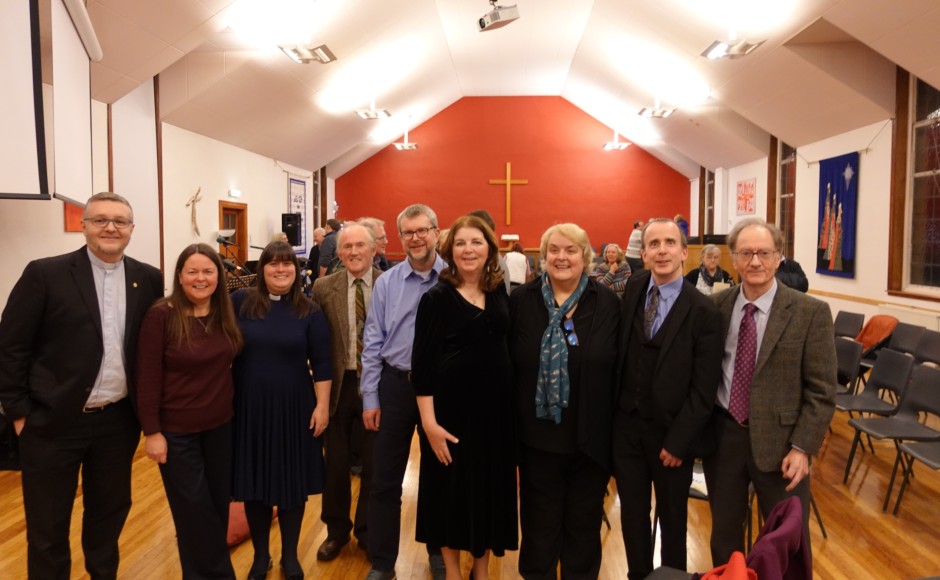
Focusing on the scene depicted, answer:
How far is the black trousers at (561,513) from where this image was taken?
2.27 metres

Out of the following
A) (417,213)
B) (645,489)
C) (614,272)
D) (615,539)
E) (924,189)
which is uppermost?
(924,189)

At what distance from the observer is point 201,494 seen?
2.29m

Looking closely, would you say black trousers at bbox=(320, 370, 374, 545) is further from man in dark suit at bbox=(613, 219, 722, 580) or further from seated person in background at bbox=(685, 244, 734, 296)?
seated person in background at bbox=(685, 244, 734, 296)

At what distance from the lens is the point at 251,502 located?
2.54 m

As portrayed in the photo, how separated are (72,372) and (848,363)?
4783 mm

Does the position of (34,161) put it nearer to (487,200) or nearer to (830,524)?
(830,524)

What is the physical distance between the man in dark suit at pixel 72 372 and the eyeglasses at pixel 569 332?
158 cm

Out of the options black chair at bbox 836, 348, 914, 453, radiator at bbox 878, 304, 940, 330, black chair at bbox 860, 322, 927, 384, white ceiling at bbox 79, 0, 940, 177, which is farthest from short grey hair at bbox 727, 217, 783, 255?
radiator at bbox 878, 304, 940, 330

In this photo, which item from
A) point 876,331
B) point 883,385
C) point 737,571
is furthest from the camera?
point 876,331

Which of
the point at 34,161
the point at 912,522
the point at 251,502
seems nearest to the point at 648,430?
the point at 251,502

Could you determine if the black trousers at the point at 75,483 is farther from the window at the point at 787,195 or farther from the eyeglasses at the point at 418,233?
the window at the point at 787,195

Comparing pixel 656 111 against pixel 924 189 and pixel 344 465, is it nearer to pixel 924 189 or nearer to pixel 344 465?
pixel 924 189

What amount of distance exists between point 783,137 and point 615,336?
8096 mm

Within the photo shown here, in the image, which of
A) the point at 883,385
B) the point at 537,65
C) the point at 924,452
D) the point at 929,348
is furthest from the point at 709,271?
the point at 537,65
